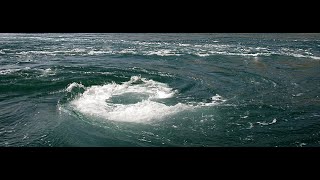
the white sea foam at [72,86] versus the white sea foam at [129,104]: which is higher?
the white sea foam at [72,86]

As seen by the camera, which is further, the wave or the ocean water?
the wave

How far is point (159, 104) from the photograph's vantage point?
14.2 m

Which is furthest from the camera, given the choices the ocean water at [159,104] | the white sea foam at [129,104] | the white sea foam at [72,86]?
the white sea foam at [72,86]

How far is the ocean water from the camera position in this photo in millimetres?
10891

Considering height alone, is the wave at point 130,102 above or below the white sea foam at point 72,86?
below

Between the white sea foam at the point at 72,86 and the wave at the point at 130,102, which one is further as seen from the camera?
the white sea foam at the point at 72,86

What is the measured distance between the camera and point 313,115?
13367mm

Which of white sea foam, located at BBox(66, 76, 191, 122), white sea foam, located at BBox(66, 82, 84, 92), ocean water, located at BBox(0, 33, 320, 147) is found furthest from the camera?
white sea foam, located at BBox(66, 82, 84, 92)

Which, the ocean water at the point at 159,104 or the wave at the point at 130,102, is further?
the wave at the point at 130,102

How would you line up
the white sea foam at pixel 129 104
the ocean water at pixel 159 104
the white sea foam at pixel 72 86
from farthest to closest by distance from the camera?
the white sea foam at pixel 72 86 < the white sea foam at pixel 129 104 < the ocean water at pixel 159 104

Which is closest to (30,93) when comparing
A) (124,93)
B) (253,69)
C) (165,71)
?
(124,93)

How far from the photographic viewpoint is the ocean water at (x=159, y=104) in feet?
35.7

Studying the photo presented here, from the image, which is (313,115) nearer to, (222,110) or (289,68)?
(222,110)

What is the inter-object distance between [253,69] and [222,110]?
11243mm
